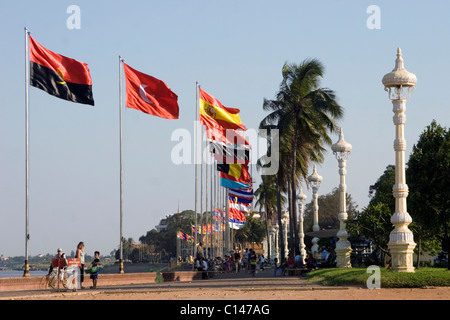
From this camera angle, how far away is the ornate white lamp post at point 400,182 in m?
27.6

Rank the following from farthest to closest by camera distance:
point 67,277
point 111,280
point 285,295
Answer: point 111,280
point 67,277
point 285,295

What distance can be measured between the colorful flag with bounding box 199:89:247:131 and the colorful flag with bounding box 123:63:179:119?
839cm

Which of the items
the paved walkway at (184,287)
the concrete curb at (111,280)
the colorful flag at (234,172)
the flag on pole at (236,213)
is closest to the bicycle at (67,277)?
the paved walkway at (184,287)

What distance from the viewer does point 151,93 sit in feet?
117

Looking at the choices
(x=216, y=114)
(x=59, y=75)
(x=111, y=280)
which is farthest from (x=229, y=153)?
(x=59, y=75)

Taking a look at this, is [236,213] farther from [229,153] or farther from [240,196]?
[229,153]

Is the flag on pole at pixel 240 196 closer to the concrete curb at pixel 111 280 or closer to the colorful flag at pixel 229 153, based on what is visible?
the colorful flag at pixel 229 153

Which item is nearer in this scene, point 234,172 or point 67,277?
point 67,277

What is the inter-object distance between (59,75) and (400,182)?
13.1 metres
